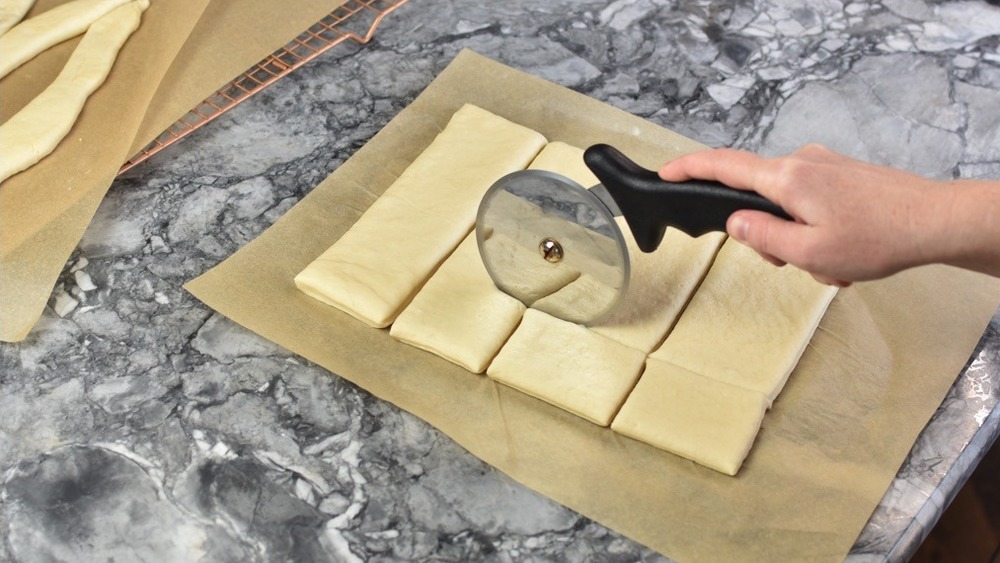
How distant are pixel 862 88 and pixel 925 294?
26.3 inches

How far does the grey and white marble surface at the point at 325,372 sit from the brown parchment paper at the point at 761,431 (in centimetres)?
4

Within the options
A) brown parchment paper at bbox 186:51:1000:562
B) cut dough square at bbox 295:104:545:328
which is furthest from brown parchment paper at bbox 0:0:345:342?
cut dough square at bbox 295:104:545:328

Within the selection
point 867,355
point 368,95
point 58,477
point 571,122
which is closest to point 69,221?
point 58,477

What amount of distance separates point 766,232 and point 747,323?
1.26 ft

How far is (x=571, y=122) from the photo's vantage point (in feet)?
7.38

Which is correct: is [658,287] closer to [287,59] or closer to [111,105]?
[287,59]

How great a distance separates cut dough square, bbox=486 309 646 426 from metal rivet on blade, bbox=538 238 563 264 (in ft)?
0.47

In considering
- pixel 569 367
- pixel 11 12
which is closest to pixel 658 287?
pixel 569 367

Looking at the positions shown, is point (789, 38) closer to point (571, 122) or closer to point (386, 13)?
point (571, 122)

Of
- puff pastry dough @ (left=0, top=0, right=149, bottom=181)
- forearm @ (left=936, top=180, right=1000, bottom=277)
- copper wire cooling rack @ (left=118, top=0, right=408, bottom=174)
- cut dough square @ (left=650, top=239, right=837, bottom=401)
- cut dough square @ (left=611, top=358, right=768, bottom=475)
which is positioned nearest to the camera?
forearm @ (left=936, top=180, right=1000, bottom=277)

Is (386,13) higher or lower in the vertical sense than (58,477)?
higher

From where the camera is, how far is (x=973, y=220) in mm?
1408

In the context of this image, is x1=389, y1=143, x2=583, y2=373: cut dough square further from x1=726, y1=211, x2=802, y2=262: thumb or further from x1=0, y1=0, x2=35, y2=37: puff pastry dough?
x1=0, y1=0, x2=35, y2=37: puff pastry dough

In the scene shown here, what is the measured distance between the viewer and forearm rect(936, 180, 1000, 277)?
1406 mm
